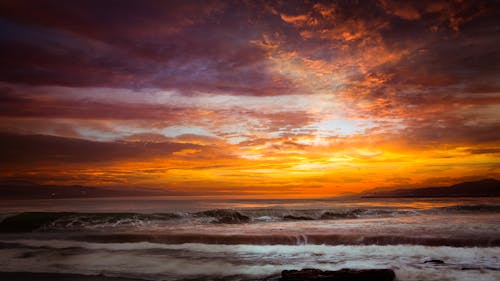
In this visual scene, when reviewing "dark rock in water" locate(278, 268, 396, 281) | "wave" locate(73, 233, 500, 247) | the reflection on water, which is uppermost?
"dark rock in water" locate(278, 268, 396, 281)

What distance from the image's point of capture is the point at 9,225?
91.3ft

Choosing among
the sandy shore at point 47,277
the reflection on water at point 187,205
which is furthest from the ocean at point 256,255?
the reflection on water at point 187,205

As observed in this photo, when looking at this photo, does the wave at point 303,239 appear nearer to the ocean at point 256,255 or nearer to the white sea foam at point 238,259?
the ocean at point 256,255

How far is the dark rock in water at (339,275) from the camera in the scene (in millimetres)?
7962

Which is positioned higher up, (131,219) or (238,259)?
(238,259)

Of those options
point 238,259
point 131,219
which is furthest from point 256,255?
point 131,219

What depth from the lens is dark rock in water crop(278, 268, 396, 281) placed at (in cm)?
796

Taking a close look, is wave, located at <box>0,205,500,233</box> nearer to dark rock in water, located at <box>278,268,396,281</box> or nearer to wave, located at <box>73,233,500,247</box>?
wave, located at <box>73,233,500,247</box>

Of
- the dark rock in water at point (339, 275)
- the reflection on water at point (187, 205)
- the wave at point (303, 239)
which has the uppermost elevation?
the dark rock in water at point (339, 275)

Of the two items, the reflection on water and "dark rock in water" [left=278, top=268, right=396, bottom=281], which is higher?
"dark rock in water" [left=278, top=268, right=396, bottom=281]

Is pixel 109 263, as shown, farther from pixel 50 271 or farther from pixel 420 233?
pixel 420 233

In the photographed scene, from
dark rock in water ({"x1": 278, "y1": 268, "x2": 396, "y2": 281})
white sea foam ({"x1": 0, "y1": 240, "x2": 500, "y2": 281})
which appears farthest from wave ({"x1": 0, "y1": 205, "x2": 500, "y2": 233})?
dark rock in water ({"x1": 278, "y1": 268, "x2": 396, "y2": 281})

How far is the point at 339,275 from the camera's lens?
26.7 feet

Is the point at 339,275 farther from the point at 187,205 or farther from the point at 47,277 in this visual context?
the point at 187,205
